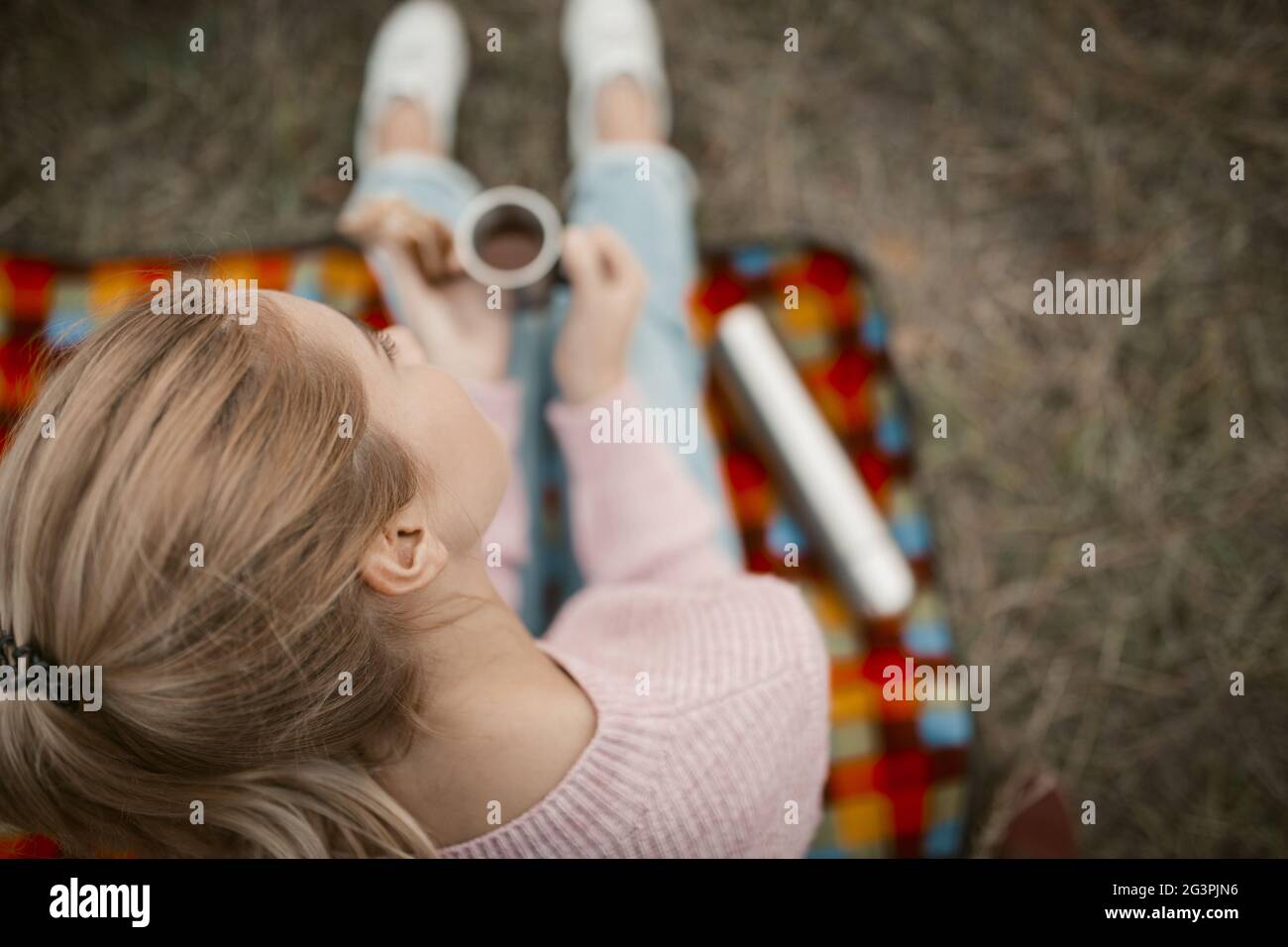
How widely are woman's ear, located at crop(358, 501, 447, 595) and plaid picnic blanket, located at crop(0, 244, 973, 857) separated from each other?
0.97 ft

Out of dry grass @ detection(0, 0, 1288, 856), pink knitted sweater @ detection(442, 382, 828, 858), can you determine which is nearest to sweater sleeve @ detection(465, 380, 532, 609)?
pink knitted sweater @ detection(442, 382, 828, 858)

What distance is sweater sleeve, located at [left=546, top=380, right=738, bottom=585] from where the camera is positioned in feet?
2.06

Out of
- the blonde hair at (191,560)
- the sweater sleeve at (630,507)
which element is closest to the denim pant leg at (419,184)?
the sweater sleeve at (630,507)

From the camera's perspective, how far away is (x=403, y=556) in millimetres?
414

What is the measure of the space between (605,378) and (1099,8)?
623mm

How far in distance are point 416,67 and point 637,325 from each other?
1.13 ft

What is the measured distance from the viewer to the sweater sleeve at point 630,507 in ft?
2.06

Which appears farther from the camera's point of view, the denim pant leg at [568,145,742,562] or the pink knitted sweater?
the denim pant leg at [568,145,742,562]

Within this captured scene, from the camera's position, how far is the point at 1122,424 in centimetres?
82

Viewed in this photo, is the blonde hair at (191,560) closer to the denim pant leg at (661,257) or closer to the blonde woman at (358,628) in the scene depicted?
the blonde woman at (358,628)

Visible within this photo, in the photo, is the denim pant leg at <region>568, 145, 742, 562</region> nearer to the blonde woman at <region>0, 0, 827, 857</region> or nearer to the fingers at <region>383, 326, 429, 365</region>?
the blonde woman at <region>0, 0, 827, 857</region>
